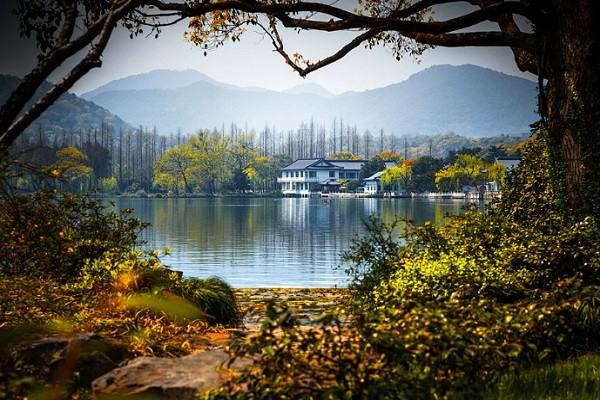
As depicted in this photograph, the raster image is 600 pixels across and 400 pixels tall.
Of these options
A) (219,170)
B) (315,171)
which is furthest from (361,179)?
(219,170)

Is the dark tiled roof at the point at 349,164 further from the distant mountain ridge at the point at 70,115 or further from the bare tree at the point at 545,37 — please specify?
the bare tree at the point at 545,37

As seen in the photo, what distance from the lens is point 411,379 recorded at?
13.4 feet

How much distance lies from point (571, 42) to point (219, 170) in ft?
305

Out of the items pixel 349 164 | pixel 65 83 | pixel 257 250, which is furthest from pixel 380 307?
pixel 349 164

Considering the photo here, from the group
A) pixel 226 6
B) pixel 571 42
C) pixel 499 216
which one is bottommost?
pixel 499 216

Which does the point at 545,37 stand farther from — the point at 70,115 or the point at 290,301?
the point at 70,115

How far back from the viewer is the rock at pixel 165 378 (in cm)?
430

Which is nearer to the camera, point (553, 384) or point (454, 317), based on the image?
point (454, 317)

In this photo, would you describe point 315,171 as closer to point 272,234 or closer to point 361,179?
point 361,179

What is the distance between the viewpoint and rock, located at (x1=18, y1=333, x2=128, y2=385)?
16.9 feet

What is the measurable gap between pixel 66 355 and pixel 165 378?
95 centimetres

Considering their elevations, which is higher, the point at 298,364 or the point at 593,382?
the point at 298,364

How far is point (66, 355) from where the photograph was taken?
504 centimetres

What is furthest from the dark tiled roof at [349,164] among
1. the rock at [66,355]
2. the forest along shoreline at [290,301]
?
the rock at [66,355]
